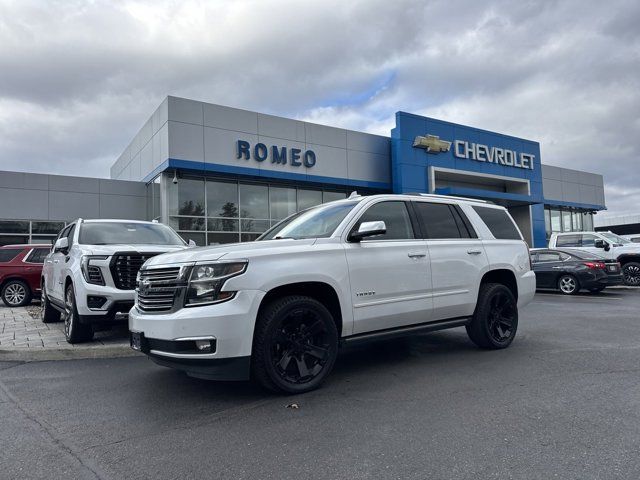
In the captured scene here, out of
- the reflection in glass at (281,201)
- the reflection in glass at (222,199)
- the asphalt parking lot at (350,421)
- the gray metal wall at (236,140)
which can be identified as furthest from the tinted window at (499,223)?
the reflection in glass at (281,201)

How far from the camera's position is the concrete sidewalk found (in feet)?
19.8

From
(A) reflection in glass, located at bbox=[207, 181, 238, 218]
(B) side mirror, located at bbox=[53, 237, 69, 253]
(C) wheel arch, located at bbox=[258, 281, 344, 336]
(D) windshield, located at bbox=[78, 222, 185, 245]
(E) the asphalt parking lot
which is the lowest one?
(E) the asphalt parking lot

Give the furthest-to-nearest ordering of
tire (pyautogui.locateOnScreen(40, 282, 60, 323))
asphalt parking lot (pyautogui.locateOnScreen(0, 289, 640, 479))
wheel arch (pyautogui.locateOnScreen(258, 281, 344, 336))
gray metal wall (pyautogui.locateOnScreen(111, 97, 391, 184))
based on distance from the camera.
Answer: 1. gray metal wall (pyautogui.locateOnScreen(111, 97, 391, 184))
2. tire (pyautogui.locateOnScreen(40, 282, 60, 323))
3. wheel arch (pyautogui.locateOnScreen(258, 281, 344, 336))
4. asphalt parking lot (pyautogui.locateOnScreen(0, 289, 640, 479))

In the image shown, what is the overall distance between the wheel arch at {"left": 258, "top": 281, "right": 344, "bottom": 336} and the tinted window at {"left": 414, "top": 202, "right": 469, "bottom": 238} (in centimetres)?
154

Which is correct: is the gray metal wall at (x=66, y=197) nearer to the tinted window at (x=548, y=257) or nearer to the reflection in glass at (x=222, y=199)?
the reflection in glass at (x=222, y=199)

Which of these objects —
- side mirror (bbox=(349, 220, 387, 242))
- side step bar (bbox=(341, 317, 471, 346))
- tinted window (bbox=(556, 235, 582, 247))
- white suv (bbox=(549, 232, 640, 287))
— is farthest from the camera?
tinted window (bbox=(556, 235, 582, 247))

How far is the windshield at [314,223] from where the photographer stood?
16.3 feet

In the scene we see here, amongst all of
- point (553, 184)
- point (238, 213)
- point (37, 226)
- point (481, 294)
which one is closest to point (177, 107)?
point (238, 213)

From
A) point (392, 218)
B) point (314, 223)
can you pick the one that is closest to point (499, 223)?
point (392, 218)

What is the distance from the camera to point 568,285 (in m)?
14.3

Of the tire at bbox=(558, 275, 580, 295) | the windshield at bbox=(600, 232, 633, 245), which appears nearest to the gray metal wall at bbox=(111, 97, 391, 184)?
the windshield at bbox=(600, 232, 633, 245)

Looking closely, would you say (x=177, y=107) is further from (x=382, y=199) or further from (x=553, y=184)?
(x=553, y=184)

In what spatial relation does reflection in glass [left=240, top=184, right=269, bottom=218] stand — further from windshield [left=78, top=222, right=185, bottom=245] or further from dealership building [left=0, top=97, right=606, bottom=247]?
windshield [left=78, top=222, right=185, bottom=245]

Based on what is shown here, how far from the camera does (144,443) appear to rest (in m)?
3.33
